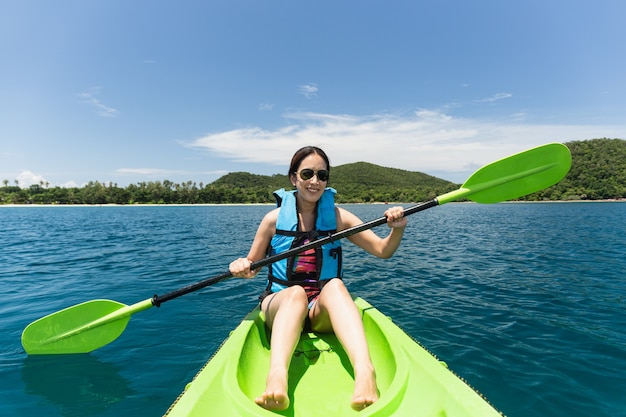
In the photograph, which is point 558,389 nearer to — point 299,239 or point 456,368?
point 456,368

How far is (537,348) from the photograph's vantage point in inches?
159

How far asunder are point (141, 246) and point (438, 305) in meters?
12.8

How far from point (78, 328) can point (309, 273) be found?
119 inches

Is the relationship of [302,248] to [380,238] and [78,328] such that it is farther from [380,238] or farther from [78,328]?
[78,328]

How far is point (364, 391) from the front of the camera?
6.02 ft

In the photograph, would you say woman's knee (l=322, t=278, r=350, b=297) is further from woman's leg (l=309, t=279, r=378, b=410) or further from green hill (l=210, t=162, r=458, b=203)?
green hill (l=210, t=162, r=458, b=203)

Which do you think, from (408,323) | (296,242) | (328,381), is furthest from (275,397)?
(408,323)

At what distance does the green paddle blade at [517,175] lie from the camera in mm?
3379

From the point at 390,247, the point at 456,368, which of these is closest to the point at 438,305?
the point at 456,368

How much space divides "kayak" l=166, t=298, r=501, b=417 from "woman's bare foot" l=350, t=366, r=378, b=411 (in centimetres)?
5

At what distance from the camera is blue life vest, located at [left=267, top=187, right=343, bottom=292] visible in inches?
118

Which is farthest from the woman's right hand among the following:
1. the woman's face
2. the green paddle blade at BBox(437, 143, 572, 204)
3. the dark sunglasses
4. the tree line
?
the tree line

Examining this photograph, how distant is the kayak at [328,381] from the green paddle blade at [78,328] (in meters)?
2.00

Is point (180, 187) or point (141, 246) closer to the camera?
point (141, 246)
